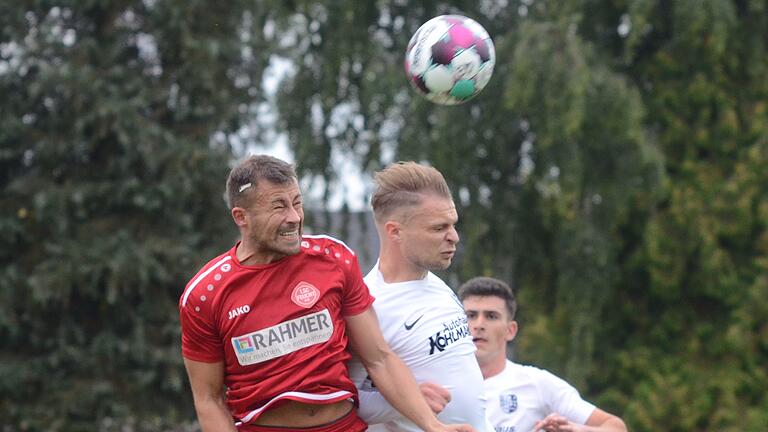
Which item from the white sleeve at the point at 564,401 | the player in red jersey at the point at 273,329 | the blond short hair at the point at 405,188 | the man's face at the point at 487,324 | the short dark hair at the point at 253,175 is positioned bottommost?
the white sleeve at the point at 564,401

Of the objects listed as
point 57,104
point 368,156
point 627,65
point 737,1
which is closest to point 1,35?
point 57,104

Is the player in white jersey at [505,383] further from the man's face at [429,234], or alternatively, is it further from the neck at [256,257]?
the neck at [256,257]

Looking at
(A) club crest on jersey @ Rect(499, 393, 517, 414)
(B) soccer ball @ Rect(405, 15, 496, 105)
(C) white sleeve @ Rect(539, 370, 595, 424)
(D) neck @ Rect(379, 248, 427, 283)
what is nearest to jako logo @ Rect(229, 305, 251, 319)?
(D) neck @ Rect(379, 248, 427, 283)

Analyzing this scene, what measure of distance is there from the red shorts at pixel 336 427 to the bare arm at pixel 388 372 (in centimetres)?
18

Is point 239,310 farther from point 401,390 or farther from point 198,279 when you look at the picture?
point 401,390

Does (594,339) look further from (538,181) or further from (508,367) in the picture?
(508,367)

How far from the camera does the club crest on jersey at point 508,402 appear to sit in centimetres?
664

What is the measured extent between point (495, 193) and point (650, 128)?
2.21 m

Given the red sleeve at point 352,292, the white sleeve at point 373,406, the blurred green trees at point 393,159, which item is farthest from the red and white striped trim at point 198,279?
the blurred green trees at point 393,159

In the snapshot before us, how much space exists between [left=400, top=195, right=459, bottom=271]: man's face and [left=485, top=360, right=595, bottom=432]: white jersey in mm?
1775

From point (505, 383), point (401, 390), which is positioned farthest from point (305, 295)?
point (505, 383)

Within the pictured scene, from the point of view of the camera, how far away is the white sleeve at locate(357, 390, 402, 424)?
489cm

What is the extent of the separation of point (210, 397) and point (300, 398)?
385 mm

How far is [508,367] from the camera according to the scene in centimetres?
680
